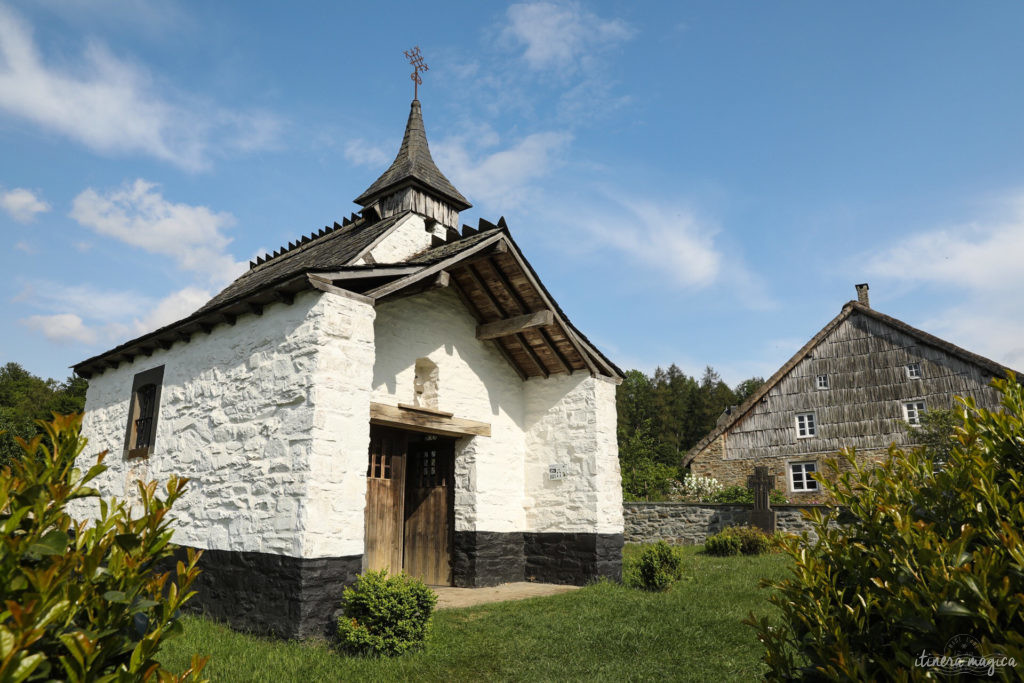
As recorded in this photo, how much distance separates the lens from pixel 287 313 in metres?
8.00

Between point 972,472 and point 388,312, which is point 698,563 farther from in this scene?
point 972,472

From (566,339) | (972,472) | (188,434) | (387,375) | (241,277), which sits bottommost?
(972,472)

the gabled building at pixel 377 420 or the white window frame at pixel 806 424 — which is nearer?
the gabled building at pixel 377 420

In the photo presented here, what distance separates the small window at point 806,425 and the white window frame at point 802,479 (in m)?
1.02

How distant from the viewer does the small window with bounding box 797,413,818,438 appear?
2300cm

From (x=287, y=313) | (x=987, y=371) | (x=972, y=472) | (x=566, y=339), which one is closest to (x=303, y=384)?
(x=287, y=313)

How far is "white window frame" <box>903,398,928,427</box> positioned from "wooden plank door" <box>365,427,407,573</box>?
18285mm

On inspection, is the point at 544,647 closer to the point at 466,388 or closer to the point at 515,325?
the point at 466,388

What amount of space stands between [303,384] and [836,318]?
70.0 feet

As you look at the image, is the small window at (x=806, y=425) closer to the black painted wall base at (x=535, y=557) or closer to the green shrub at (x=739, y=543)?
the green shrub at (x=739, y=543)

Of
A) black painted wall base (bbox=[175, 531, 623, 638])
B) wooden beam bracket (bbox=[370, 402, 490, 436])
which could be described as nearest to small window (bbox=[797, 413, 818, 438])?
black painted wall base (bbox=[175, 531, 623, 638])

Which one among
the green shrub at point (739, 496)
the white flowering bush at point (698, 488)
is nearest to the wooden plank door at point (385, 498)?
the green shrub at point (739, 496)

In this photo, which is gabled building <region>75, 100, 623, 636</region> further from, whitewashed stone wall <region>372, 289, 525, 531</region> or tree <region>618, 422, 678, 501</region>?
tree <region>618, 422, 678, 501</region>

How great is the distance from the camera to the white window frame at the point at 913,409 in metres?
21.1
